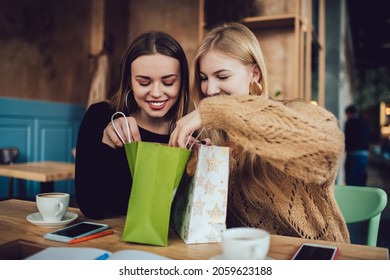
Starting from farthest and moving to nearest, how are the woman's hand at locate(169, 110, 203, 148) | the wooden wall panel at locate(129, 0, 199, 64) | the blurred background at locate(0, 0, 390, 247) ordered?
the wooden wall panel at locate(129, 0, 199, 64)
the blurred background at locate(0, 0, 390, 247)
the woman's hand at locate(169, 110, 203, 148)

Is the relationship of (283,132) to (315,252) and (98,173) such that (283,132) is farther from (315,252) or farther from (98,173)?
(98,173)

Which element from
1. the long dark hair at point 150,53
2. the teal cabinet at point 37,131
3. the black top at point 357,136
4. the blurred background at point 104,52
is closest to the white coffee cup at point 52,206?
the long dark hair at point 150,53

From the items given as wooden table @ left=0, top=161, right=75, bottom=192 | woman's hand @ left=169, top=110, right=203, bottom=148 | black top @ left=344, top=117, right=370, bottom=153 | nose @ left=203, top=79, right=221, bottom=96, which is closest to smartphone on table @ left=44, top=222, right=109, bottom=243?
woman's hand @ left=169, top=110, right=203, bottom=148

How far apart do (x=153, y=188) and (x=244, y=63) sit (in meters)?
0.60

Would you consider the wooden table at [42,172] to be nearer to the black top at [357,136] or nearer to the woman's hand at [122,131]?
the woman's hand at [122,131]

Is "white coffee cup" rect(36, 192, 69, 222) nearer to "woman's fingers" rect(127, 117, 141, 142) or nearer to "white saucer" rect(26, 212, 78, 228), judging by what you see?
"white saucer" rect(26, 212, 78, 228)

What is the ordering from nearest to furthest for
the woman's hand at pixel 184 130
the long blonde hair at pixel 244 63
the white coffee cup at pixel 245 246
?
the white coffee cup at pixel 245 246 → the woman's hand at pixel 184 130 → the long blonde hair at pixel 244 63

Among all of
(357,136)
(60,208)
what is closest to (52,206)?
(60,208)

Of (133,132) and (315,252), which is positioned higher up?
(133,132)

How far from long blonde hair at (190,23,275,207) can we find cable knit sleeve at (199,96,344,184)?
0.70 feet

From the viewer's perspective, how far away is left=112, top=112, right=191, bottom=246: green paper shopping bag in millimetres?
662

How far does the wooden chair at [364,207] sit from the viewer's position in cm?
106

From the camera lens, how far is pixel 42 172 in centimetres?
215

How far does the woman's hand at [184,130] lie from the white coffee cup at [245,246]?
243 millimetres
